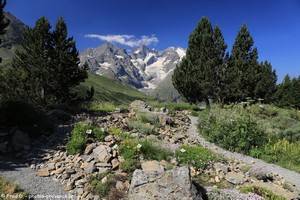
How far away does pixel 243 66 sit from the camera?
32.9 metres

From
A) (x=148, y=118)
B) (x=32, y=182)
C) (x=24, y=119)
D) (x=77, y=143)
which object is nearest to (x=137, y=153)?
(x=77, y=143)

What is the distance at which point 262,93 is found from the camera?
4066 centimetres

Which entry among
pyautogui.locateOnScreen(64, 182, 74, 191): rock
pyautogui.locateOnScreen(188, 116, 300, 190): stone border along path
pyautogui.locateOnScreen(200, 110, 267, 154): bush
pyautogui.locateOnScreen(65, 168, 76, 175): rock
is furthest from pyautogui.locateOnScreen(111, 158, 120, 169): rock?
pyautogui.locateOnScreen(200, 110, 267, 154): bush

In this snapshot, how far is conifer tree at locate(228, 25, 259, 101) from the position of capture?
31719 mm

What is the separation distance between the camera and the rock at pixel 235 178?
30.9 feet

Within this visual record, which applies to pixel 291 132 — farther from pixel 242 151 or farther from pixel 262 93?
pixel 262 93

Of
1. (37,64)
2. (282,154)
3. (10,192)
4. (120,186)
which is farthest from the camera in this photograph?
(37,64)

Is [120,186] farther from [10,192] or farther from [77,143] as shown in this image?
[77,143]

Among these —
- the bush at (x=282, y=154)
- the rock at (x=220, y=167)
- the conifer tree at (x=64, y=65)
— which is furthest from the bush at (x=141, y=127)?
the conifer tree at (x=64, y=65)

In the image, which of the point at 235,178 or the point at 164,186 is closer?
the point at 164,186

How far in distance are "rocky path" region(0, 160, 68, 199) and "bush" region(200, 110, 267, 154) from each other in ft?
26.8

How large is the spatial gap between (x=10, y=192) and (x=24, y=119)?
19.1 ft

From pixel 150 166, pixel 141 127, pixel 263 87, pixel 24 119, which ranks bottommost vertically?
pixel 150 166

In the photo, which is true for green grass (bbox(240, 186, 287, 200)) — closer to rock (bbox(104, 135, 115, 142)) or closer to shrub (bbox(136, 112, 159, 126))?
rock (bbox(104, 135, 115, 142))
